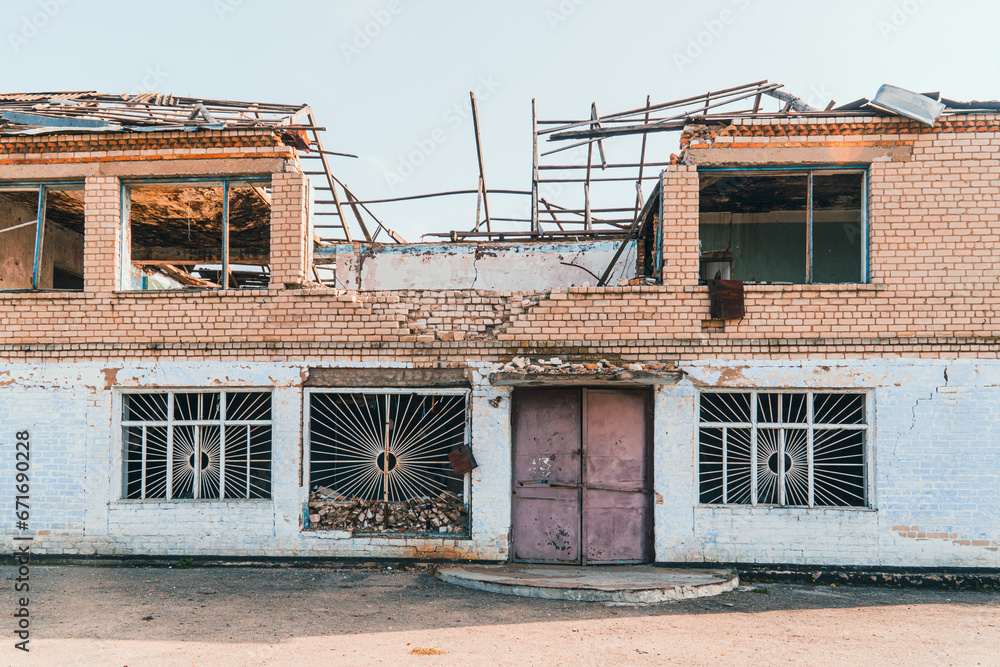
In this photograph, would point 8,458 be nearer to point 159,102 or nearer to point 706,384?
point 159,102

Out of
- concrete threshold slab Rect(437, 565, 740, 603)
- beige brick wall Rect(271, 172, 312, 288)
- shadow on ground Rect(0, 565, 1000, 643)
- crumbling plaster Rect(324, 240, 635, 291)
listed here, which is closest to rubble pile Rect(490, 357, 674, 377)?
concrete threshold slab Rect(437, 565, 740, 603)

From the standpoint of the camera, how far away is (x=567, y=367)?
279 inches

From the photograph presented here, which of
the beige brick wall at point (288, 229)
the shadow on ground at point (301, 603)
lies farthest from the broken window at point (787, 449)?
the beige brick wall at point (288, 229)

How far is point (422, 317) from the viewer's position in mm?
7492

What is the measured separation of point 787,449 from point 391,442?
425 cm

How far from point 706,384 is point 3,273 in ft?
29.2

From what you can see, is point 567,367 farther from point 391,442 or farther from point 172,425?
point 172,425

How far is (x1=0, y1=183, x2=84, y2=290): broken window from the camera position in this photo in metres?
8.09

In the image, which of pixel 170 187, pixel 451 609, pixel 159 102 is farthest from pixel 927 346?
pixel 159 102

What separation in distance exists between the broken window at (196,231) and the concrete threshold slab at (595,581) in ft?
13.8

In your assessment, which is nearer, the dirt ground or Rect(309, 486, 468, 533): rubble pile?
the dirt ground

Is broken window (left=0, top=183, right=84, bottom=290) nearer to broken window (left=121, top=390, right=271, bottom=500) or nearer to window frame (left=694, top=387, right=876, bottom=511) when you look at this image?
broken window (left=121, top=390, right=271, bottom=500)

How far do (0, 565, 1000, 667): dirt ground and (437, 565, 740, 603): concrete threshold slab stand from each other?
108mm

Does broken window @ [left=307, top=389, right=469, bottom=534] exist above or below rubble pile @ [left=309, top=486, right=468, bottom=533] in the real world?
above
